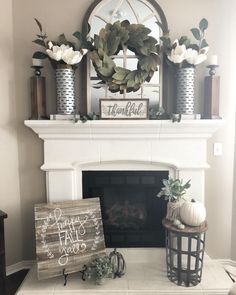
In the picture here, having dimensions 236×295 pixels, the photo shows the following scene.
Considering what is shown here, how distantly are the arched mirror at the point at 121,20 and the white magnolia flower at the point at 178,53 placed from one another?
0.64 feet

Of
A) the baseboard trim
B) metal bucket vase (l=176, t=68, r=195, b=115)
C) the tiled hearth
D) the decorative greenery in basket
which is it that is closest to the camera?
the tiled hearth

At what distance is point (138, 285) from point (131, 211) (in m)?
0.65

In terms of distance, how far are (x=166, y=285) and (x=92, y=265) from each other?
0.60 m

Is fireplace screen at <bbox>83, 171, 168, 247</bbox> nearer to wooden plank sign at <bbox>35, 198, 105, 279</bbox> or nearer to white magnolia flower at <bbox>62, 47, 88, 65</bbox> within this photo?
wooden plank sign at <bbox>35, 198, 105, 279</bbox>

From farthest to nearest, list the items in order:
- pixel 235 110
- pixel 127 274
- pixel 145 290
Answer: pixel 235 110 → pixel 127 274 → pixel 145 290

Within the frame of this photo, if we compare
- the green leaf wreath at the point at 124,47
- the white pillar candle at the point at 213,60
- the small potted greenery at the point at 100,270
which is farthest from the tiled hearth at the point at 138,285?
the white pillar candle at the point at 213,60

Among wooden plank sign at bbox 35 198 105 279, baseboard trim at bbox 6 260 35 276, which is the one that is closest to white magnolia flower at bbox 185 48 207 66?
wooden plank sign at bbox 35 198 105 279

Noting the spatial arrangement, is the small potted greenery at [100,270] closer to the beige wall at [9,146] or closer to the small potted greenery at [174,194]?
the small potted greenery at [174,194]

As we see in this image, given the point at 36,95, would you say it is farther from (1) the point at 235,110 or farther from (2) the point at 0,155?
(1) the point at 235,110

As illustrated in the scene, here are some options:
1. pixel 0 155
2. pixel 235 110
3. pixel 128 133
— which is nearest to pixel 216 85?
pixel 235 110

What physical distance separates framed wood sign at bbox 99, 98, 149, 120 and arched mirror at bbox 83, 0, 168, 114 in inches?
4.2

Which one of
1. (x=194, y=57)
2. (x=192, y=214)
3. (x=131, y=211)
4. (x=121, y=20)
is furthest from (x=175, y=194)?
(x=121, y=20)

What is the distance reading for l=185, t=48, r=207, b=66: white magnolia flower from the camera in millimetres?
2385

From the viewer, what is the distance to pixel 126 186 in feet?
8.73
